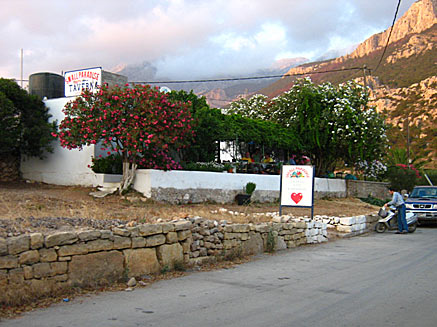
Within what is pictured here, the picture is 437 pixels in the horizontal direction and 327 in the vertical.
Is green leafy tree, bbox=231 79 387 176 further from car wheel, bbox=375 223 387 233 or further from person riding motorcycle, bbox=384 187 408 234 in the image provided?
person riding motorcycle, bbox=384 187 408 234

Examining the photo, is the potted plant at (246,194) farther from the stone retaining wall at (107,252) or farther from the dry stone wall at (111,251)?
the stone retaining wall at (107,252)

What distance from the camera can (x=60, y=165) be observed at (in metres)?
20.2

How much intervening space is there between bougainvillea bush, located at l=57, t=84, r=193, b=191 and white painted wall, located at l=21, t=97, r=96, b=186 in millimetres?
2905

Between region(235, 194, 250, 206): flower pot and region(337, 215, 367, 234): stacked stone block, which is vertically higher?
region(235, 194, 250, 206): flower pot

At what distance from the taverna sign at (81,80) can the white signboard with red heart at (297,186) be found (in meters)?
10.4

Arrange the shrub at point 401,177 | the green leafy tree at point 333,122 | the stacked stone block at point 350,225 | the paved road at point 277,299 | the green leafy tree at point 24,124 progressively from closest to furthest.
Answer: the paved road at point 277,299
the stacked stone block at point 350,225
the green leafy tree at point 24,124
the green leafy tree at point 333,122
the shrub at point 401,177

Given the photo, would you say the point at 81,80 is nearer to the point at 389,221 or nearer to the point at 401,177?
the point at 389,221

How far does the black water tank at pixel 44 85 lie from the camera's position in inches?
884

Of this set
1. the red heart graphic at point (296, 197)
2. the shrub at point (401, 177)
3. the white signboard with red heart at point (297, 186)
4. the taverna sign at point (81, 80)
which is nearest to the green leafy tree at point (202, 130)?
the taverna sign at point (81, 80)

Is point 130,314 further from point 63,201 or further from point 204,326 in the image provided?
point 63,201

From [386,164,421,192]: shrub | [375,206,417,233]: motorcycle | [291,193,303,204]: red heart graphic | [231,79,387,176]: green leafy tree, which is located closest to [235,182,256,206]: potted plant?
[375,206,417,233]: motorcycle

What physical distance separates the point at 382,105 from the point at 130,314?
77.4 meters

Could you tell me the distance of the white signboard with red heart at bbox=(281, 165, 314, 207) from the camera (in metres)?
14.2

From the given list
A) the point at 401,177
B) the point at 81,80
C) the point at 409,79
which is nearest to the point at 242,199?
the point at 81,80
